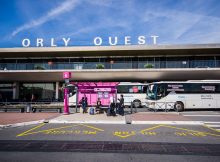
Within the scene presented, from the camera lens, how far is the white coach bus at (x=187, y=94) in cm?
2095

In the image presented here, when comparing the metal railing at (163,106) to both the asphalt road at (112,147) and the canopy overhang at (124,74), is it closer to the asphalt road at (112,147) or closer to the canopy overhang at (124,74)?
the canopy overhang at (124,74)

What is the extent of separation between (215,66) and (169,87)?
1152cm

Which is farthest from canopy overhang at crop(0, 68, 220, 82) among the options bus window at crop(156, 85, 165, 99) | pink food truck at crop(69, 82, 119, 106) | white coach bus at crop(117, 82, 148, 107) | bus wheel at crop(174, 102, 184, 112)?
bus wheel at crop(174, 102, 184, 112)

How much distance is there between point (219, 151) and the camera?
6855mm

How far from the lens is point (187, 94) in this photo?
69.8ft

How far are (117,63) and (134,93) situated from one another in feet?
19.8

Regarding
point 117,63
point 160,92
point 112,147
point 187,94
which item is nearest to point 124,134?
point 112,147

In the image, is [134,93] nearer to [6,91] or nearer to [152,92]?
[152,92]

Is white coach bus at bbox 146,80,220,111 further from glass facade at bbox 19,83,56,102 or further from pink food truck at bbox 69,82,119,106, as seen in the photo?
glass facade at bbox 19,83,56,102

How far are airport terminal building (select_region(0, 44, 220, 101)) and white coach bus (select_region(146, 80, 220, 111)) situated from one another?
6.47 meters

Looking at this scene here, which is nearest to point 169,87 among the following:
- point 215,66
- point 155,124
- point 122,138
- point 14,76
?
point 155,124

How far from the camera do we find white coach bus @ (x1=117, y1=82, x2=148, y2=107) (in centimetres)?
2600

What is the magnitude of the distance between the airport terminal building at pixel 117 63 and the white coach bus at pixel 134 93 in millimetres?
3050

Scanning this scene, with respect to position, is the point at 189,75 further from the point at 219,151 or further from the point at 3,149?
the point at 3,149
